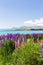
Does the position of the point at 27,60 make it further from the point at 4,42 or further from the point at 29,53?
the point at 4,42

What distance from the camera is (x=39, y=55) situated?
4527 millimetres

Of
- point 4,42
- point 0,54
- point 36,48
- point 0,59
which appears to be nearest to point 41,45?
point 36,48

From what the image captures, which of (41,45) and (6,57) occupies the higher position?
(41,45)

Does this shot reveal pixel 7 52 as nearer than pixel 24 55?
No

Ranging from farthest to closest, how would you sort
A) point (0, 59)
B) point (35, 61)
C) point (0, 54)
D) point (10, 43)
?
point (10, 43) < point (0, 54) < point (0, 59) < point (35, 61)

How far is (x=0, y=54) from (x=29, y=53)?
1703 millimetres

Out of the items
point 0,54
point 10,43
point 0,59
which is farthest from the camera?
point 10,43

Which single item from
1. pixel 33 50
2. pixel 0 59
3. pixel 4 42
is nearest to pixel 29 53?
pixel 33 50

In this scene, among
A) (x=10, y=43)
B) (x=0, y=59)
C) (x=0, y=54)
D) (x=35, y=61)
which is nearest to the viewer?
(x=35, y=61)

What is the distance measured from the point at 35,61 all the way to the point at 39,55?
0.43 feet

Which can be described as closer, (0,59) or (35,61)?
(35,61)

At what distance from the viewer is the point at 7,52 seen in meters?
6.32

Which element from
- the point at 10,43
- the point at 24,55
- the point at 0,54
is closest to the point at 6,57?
the point at 0,54

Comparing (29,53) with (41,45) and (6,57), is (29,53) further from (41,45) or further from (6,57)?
(6,57)
